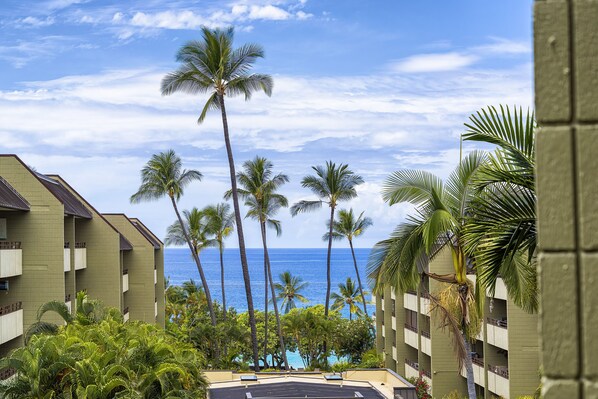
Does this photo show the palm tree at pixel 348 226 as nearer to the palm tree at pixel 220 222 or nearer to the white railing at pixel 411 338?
the palm tree at pixel 220 222

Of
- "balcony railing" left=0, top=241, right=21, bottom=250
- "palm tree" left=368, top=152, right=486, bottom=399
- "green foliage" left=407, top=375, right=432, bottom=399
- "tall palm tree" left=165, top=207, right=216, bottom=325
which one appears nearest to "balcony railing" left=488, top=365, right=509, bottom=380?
"green foliage" left=407, top=375, right=432, bottom=399

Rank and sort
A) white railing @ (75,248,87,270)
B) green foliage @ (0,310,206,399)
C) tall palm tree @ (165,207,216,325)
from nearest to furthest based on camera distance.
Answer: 1. green foliage @ (0,310,206,399)
2. white railing @ (75,248,87,270)
3. tall palm tree @ (165,207,216,325)

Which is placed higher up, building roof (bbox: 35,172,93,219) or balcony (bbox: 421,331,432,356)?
building roof (bbox: 35,172,93,219)

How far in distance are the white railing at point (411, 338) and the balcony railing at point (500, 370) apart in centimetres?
1064

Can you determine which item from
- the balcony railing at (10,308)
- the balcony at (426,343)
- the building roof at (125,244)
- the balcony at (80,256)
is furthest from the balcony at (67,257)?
the balcony at (426,343)

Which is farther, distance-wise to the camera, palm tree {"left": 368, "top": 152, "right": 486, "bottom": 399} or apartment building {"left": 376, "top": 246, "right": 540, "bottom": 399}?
apartment building {"left": 376, "top": 246, "right": 540, "bottom": 399}

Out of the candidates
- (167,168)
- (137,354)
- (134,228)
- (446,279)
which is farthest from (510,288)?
(167,168)

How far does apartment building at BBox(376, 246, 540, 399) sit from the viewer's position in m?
34.7

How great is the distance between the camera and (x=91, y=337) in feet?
80.7

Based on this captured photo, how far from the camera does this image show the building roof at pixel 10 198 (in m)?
27.2

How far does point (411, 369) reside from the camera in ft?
164

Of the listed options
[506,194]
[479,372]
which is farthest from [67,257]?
[506,194]

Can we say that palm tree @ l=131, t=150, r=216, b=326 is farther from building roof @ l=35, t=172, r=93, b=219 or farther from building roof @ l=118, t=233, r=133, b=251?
building roof @ l=35, t=172, r=93, b=219

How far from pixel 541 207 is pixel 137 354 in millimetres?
20279
